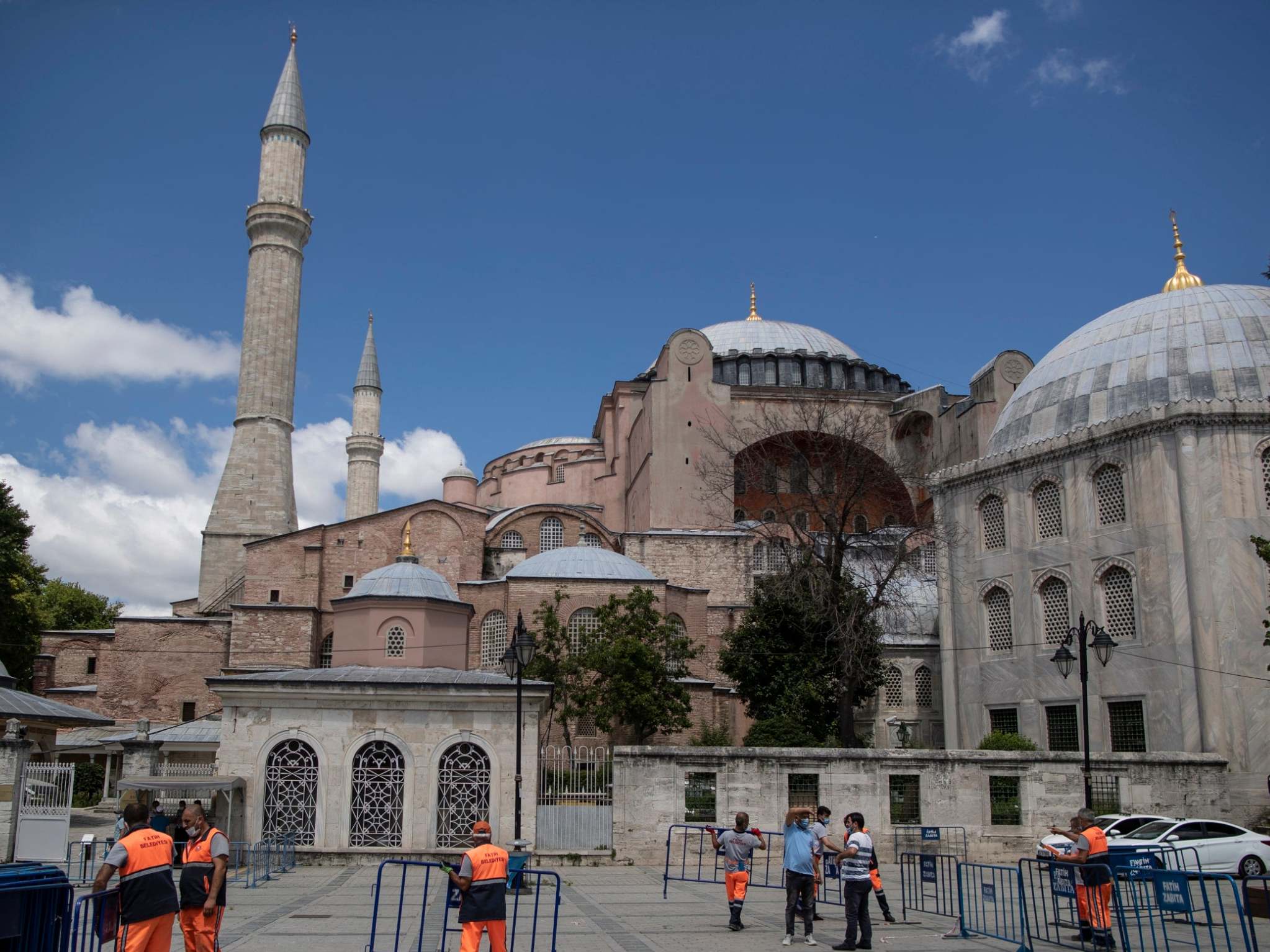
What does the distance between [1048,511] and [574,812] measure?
1338 centimetres

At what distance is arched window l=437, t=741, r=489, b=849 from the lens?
Answer: 1648 centimetres

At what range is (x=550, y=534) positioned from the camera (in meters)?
37.9

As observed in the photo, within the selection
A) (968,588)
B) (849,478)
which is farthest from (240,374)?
(968,588)

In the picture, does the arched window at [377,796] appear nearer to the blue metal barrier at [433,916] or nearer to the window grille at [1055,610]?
the blue metal barrier at [433,916]

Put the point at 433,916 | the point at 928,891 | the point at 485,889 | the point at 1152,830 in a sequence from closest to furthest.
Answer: the point at 485,889
the point at 433,916
the point at 928,891
the point at 1152,830

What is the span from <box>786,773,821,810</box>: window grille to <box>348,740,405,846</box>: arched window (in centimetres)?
583

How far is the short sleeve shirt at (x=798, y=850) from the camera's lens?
32.4 feet

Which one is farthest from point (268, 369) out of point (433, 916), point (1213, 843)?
point (1213, 843)

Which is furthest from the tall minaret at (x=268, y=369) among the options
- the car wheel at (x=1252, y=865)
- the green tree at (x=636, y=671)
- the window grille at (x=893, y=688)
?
the car wheel at (x=1252, y=865)

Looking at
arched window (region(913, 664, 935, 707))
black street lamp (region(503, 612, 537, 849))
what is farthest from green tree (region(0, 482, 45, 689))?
arched window (region(913, 664, 935, 707))

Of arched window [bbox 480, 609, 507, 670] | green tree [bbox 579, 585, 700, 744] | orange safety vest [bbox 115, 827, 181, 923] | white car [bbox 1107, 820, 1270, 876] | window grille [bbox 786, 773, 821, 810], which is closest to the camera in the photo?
orange safety vest [bbox 115, 827, 181, 923]

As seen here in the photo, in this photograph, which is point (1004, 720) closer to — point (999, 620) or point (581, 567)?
point (999, 620)

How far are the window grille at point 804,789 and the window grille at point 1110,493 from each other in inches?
388

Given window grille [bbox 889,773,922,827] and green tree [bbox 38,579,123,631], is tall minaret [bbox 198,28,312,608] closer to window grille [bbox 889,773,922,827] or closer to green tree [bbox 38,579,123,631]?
green tree [bbox 38,579,123,631]
